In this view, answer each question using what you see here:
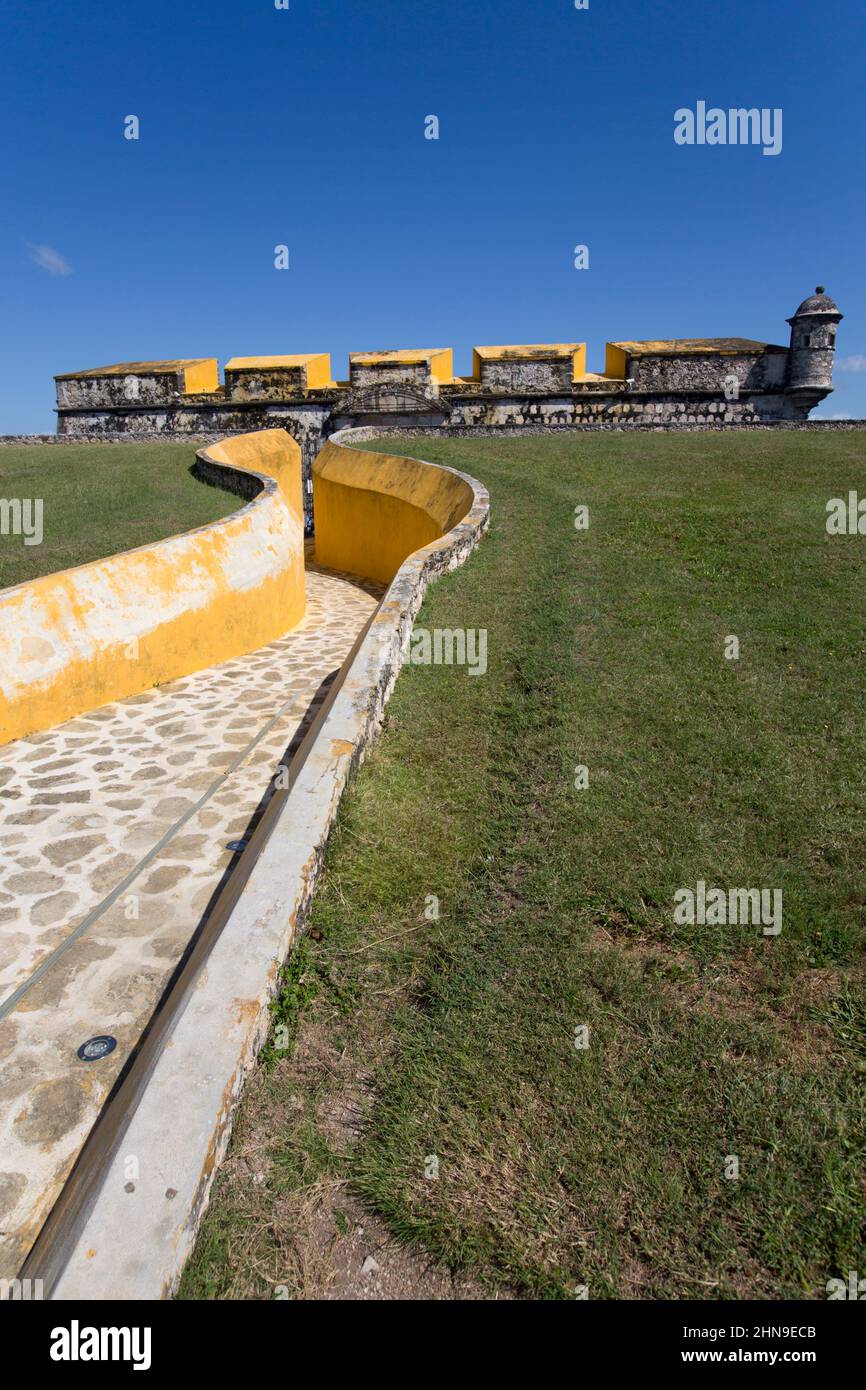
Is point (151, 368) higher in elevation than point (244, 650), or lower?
higher

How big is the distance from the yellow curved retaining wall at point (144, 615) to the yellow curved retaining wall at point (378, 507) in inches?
113

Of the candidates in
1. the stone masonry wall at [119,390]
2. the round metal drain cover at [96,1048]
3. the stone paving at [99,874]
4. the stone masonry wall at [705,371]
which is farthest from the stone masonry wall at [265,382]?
the round metal drain cover at [96,1048]

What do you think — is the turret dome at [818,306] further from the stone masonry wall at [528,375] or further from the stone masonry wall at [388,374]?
the stone masonry wall at [388,374]

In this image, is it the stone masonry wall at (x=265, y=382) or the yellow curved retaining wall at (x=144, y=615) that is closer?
the yellow curved retaining wall at (x=144, y=615)

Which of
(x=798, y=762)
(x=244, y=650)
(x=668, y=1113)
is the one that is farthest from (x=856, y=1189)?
(x=244, y=650)

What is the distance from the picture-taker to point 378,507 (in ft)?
48.9

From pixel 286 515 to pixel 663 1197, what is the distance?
388 inches

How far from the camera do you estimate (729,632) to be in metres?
6.63

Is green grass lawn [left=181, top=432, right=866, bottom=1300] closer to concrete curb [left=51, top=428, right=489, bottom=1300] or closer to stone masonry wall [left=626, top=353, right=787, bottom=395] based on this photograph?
concrete curb [left=51, top=428, right=489, bottom=1300]

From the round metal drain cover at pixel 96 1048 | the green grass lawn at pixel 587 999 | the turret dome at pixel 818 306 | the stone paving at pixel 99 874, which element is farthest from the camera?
the turret dome at pixel 818 306

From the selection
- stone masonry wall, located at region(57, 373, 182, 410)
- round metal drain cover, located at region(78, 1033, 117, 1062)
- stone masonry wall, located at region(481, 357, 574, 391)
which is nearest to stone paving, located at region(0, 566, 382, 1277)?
round metal drain cover, located at region(78, 1033, 117, 1062)

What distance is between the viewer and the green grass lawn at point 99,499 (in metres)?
9.80

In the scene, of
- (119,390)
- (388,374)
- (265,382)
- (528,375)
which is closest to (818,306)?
(528,375)

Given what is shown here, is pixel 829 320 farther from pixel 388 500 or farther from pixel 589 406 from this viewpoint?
pixel 388 500
